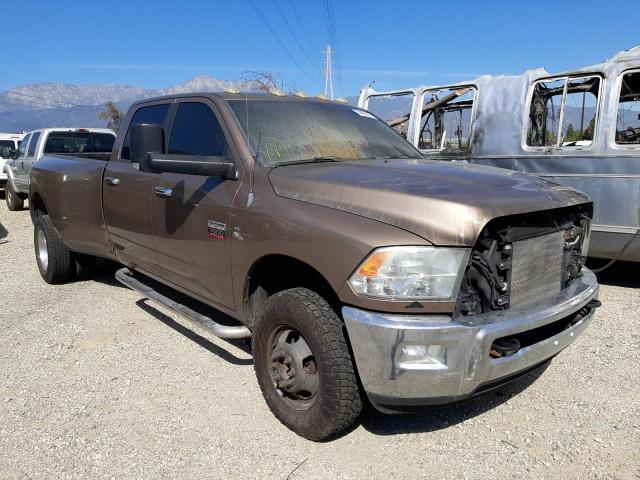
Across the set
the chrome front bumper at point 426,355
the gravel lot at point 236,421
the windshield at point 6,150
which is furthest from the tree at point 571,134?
the windshield at point 6,150

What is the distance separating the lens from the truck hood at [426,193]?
7.55ft

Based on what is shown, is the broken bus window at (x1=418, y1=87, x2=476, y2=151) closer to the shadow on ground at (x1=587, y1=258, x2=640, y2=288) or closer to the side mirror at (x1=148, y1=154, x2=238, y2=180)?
the shadow on ground at (x1=587, y1=258, x2=640, y2=288)

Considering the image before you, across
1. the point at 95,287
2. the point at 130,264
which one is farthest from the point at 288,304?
the point at 95,287

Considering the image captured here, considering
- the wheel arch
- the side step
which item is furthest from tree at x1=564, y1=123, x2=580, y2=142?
the side step

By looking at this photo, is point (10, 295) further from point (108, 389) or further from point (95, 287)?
point (108, 389)

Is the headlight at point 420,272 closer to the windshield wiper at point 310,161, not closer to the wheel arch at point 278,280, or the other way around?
the wheel arch at point 278,280

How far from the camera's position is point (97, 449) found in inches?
110

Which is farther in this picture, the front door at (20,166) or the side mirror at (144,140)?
the front door at (20,166)

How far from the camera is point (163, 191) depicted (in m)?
3.81

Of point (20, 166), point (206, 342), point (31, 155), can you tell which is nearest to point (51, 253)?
point (206, 342)

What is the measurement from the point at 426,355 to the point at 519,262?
0.73 meters

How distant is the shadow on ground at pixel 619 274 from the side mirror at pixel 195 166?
491 centimetres

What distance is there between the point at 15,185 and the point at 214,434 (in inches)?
524

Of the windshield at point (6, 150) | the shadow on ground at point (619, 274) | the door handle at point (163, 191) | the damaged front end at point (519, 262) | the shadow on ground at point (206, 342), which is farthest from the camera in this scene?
the windshield at point (6, 150)
